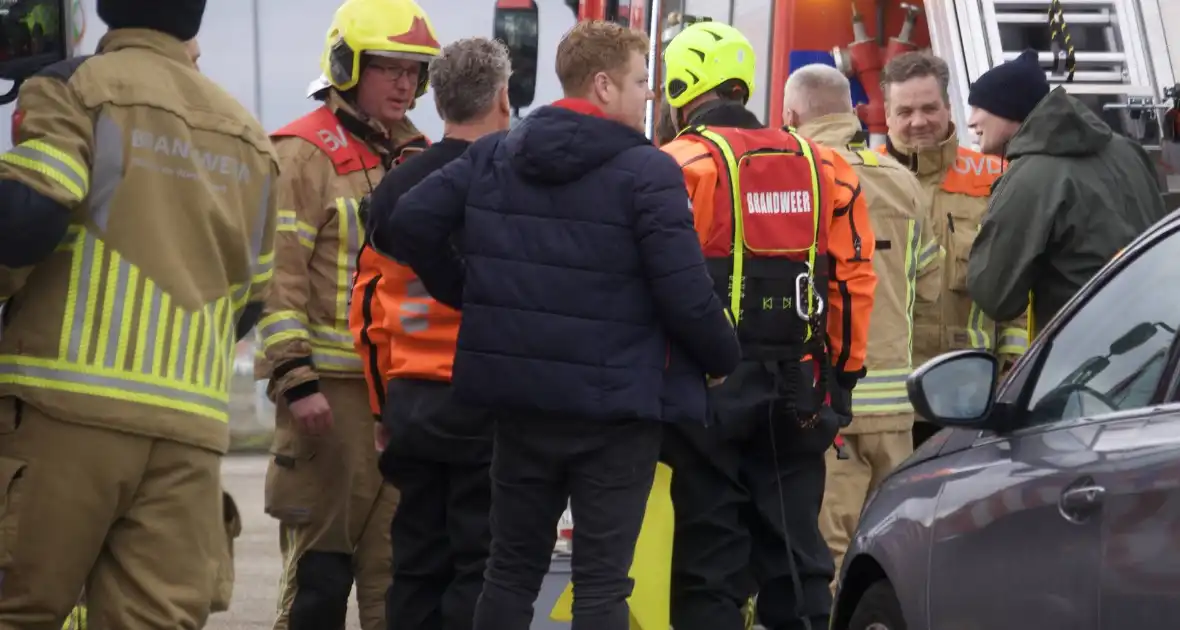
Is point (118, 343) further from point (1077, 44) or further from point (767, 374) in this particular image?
point (1077, 44)

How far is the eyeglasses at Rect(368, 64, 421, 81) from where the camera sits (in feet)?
21.2

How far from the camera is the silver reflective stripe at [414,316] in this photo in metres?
5.87

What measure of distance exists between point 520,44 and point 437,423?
368cm

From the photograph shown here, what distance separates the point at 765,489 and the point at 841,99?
1716 mm

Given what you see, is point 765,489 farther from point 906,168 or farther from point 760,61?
point 760,61

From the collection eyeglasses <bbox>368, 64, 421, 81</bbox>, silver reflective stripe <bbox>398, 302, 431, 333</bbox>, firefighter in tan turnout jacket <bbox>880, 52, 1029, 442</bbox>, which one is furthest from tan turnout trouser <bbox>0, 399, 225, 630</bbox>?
firefighter in tan turnout jacket <bbox>880, 52, 1029, 442</bbox>

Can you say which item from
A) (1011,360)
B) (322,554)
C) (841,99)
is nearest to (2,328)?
(322,554)

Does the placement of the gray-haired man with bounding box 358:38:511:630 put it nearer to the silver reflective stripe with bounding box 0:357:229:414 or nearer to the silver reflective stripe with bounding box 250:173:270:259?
the silver reflective stripe with bounding box 250:173:270:259

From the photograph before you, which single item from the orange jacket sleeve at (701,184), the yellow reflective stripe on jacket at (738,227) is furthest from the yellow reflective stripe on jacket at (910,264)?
the orange jacket sleeve at (701,184)

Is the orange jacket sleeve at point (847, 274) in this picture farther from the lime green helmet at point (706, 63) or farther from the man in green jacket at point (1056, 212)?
the man in green jacket at point (1056, 212)

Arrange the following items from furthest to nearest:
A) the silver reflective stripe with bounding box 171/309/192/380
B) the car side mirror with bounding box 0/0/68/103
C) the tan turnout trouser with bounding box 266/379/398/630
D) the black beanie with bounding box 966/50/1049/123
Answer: the black beanie with bounding box 966/50/1049/123 < the tan turnout trouser with bounding box 266/379/398/630 < the car side mirror with bounding box 0/0/68/103 < the silver reflective stripe with bounding box 171/309/192/380

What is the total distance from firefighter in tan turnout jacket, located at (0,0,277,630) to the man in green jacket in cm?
284

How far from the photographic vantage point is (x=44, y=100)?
169 inches

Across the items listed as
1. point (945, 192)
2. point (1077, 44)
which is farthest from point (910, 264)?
point (1077, 44)
